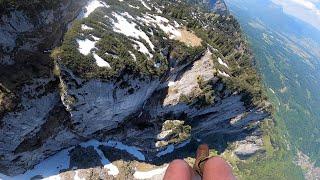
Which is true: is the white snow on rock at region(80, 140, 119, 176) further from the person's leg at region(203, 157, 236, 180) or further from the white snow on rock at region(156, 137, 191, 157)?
the person's leg at region(203, 157, 236, 180)

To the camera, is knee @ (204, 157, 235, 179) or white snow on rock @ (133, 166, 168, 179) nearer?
knee @ (204, 157, 235, 179)

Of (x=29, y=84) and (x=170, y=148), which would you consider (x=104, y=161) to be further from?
(x=29, y=84)

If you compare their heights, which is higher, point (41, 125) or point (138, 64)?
point (138, 64)

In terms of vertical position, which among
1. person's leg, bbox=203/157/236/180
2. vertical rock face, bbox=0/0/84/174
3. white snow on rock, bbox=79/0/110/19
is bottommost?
vertical rock face, bbox=0/0/84/174

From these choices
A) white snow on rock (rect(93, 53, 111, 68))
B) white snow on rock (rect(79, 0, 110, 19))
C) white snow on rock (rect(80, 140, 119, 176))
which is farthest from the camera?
white snow on rock (rect(80, 140, 119, 176))

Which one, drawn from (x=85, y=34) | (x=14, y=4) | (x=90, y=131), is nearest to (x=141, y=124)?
(x=90, y=131)

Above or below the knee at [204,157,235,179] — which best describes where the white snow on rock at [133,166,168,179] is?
below

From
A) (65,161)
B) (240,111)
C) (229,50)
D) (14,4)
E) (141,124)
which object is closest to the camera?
(14,4)

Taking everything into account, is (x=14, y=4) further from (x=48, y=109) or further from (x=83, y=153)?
(x=83, y=153)

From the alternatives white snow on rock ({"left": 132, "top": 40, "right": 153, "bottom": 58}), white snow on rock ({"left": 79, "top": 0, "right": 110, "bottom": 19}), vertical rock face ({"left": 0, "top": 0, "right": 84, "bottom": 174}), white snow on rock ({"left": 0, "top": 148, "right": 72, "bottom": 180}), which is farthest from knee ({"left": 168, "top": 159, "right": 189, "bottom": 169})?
white snow on rock ({"left": 0, "top": 148, "right": 72, "bottom": 180})
